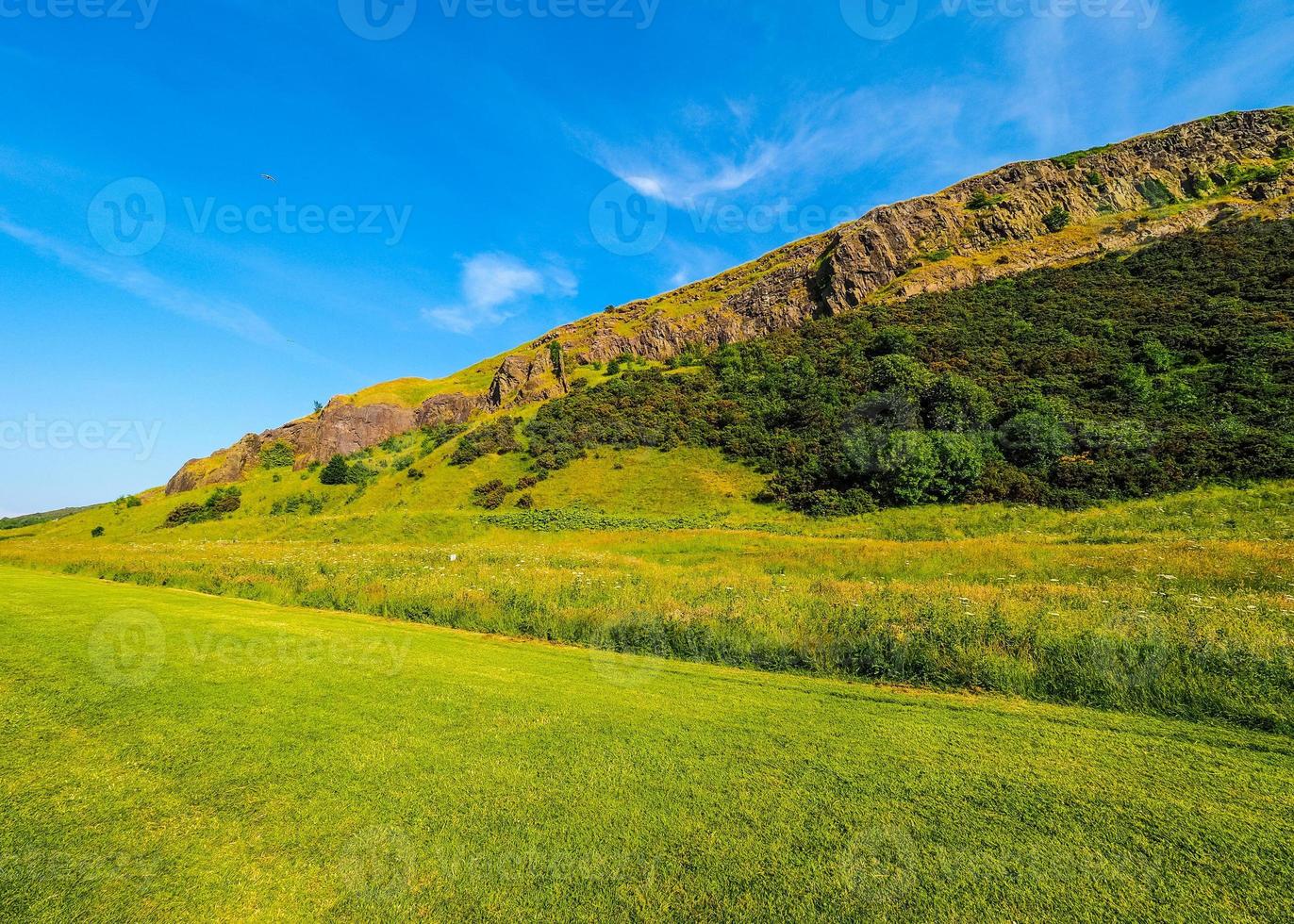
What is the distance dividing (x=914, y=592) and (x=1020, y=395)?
119 feet

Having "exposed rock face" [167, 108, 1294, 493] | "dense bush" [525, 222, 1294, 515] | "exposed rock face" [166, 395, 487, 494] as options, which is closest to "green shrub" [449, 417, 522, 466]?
"dense bush" [525, 222, 1294, 515]

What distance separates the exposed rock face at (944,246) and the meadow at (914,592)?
5472 cm

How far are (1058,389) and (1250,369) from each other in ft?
32.8

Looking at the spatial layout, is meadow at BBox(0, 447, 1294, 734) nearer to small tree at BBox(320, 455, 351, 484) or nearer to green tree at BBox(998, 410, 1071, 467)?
green tree at BBox(998, 410, 1071, 467)

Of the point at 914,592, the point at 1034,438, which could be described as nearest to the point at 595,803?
the point at 914,592

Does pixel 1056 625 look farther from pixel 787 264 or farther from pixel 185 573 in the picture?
pixel 787 264

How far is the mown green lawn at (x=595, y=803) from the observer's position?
2.83 m

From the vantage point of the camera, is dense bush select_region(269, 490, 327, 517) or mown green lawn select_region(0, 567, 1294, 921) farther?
dense bush select_region(269, 490, 327, 517)

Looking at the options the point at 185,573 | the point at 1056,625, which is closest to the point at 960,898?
the point at 1056,625

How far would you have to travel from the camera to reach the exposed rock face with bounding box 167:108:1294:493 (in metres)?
67.2

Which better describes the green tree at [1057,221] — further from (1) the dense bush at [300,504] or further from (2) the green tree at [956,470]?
(1) the dense bush at [300,504]

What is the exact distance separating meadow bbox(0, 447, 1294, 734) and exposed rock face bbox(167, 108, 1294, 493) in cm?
5472

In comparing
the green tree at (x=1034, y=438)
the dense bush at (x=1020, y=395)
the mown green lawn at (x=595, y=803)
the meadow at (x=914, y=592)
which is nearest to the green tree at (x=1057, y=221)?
the dense bush at (x=1020, y=395)

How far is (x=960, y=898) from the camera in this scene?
2871mm
